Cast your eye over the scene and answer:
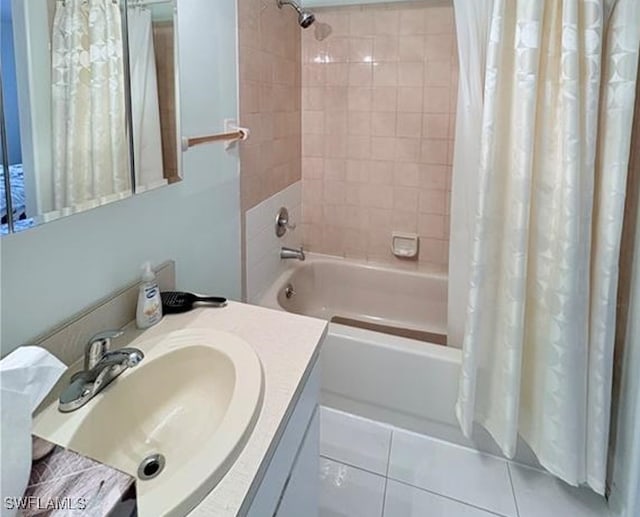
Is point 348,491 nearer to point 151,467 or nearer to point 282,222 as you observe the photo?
point 151,467

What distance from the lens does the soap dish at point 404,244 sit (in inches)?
104

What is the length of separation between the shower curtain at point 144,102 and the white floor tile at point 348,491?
120cm

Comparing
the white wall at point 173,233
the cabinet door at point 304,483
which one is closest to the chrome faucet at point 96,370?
the white wall at point 173,233

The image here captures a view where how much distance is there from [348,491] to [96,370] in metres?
1.12

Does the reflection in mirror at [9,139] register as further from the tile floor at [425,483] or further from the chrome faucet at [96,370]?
the tile floor at [425,483]

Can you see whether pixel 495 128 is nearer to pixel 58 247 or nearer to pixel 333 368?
pixel 333 368

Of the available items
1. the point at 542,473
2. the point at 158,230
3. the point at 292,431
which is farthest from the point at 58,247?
the point at 542,473

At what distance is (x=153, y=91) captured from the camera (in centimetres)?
Answer: 126

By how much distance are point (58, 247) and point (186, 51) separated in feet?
2.55

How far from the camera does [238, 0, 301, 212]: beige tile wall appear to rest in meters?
1.90

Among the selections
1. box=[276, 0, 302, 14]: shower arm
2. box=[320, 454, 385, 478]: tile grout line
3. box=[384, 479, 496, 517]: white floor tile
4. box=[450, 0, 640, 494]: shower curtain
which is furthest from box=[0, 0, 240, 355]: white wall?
box=[384, 479, 496, 517]: white floor tile

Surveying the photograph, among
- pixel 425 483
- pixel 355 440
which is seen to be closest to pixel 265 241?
pixel 355 440

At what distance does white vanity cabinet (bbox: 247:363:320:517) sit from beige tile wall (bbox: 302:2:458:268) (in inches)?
63.5

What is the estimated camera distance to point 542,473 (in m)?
1.76
